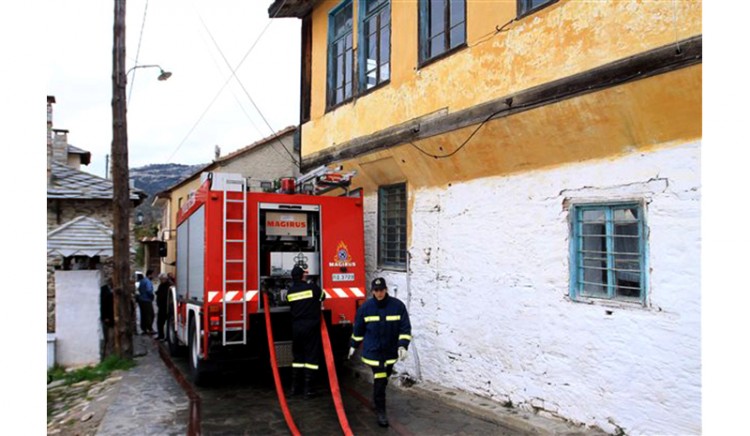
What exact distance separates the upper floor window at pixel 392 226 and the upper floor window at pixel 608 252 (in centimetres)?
374

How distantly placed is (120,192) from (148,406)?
15.7 feet

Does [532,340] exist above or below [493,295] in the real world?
below

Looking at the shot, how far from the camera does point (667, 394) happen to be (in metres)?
5.33

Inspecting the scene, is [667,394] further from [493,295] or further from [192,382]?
[192,382]

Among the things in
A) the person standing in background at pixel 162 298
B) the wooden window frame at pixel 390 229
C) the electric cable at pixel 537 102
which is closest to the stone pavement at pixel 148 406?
the person standing in background at pixel 162 298

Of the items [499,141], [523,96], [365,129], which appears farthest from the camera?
[365,129]

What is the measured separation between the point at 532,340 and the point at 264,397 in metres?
3.89

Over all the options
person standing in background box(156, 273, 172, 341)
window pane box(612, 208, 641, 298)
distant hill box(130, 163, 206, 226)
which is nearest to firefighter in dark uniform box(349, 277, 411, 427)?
window pane box(612, 208, 641, 298)

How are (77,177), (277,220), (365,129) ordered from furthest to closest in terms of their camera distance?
(77,177) < (365,129) < (277,220)

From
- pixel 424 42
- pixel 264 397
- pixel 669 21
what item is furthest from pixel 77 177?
pixel 669 21

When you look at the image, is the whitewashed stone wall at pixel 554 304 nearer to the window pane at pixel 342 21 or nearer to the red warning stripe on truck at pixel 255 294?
the red warning stripe on truck at pixel 255 294

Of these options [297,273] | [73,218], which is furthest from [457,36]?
[73,218]

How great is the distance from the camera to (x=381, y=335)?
22.8ft

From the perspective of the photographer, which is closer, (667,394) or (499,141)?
(667,394)
